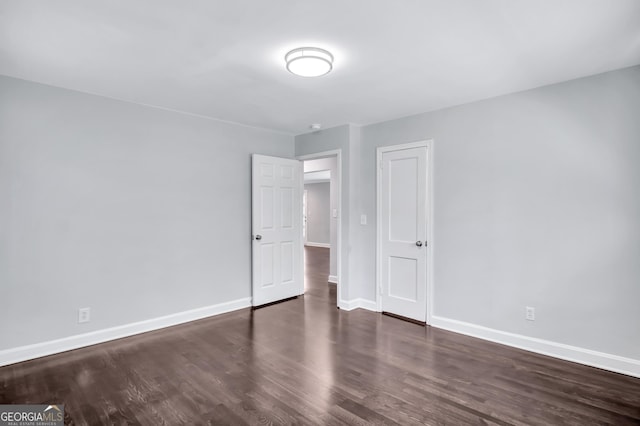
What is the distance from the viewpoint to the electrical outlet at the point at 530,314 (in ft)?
10.7

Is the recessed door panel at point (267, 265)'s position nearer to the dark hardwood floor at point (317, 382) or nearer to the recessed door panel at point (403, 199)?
the dark hardwood floor at point (317, 382)

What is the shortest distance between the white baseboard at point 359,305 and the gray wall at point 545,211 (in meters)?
0.88

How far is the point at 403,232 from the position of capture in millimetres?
4273

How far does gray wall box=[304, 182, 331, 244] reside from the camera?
12.2m

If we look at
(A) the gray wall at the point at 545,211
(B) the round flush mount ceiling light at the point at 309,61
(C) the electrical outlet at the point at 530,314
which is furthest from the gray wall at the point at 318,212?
(B) the round flush mount ceiling light at the point at 309,61

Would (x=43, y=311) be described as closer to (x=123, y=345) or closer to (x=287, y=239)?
(x=123, y=345)

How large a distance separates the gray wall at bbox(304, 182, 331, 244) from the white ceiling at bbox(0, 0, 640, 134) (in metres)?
8.71

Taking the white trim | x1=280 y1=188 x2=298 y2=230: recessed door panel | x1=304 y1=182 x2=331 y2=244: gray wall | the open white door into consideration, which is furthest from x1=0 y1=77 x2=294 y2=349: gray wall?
x1=304 y1=182 x2=331 y2=244: gray wall

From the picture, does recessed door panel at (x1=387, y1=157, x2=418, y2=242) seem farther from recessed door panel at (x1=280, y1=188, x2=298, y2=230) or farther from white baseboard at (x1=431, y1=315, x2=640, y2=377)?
recessed door panel at (x1=280, y1=188, x2=298, y2=230)

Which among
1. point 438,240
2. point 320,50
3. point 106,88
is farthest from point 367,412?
point 106,88

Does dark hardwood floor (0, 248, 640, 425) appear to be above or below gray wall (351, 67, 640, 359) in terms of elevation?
below

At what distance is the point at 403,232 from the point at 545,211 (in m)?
1.53

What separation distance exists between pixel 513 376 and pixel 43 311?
412 cm

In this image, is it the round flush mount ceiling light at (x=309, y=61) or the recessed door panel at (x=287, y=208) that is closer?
the round flush mount ceiling light at (x=309, y=61)
